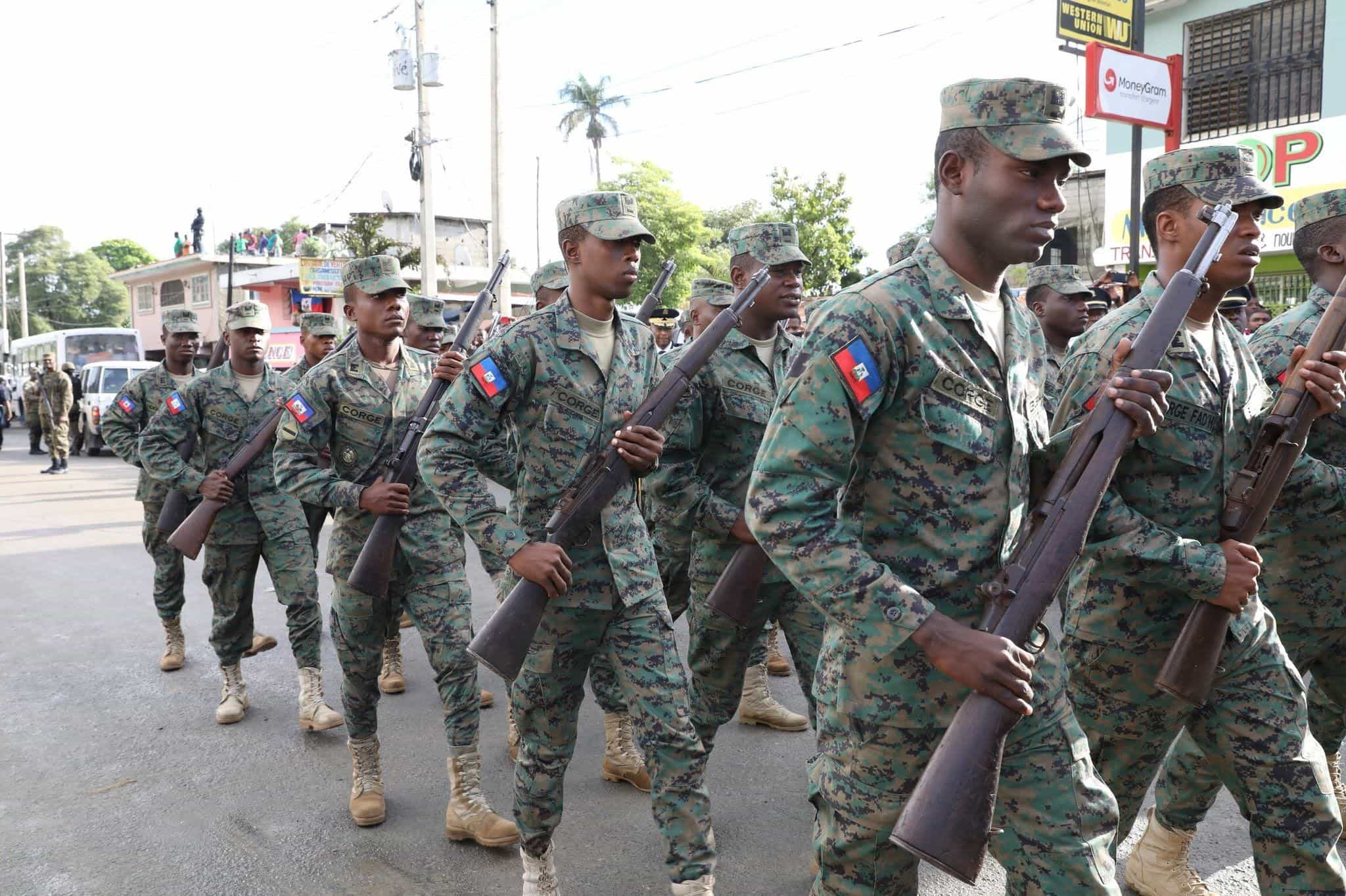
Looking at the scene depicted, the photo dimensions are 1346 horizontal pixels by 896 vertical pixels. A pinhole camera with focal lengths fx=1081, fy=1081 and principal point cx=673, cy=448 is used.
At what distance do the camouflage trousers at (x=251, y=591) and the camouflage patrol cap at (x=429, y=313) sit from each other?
1.77m

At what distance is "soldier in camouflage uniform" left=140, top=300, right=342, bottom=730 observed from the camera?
577 cm

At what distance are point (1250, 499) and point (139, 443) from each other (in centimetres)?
588

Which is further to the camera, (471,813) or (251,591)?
(251,591)

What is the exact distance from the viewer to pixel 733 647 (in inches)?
166

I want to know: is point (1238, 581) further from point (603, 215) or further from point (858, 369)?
point (603, 215)

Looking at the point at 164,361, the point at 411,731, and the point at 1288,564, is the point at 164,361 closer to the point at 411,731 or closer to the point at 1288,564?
the point at 411,731

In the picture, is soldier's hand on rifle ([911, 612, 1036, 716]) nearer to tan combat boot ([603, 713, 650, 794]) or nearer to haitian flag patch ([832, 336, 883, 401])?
haitian flag patch ([832, 336, 883, 401])

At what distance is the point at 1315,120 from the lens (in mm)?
14945

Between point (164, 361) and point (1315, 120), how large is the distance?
1497cm

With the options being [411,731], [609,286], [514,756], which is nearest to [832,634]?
[609,286]

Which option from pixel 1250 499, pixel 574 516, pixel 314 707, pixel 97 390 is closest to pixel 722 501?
pixel 574 516

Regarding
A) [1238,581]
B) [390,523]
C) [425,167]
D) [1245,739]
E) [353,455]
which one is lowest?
[1245,739]

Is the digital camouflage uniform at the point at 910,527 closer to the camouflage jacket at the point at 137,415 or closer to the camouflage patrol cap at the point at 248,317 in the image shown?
the camouflage patrol cap at the point at 248,317

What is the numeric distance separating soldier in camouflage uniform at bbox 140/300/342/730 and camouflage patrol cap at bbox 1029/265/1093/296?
439cm
